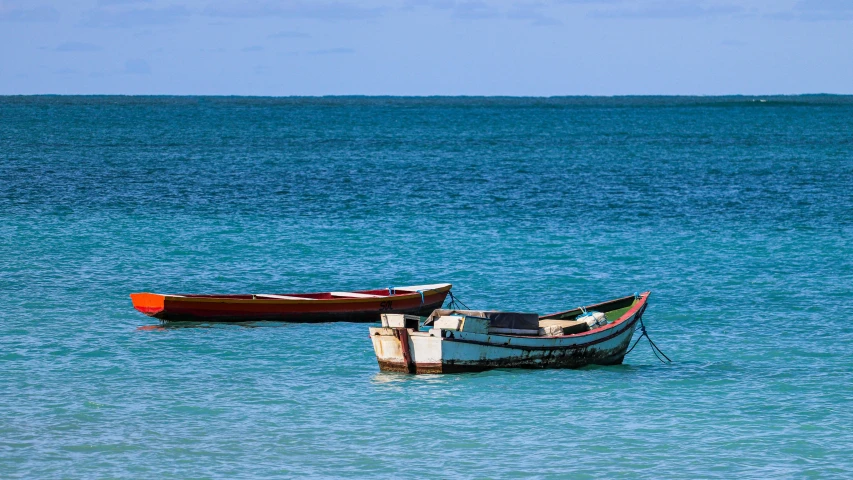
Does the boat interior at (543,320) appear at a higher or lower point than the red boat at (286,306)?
higher

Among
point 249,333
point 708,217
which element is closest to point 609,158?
point 708,217

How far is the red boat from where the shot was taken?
28.5 metres

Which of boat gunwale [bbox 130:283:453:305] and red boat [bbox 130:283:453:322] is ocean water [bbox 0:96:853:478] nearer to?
red boat [bbox 130:283:453:322]

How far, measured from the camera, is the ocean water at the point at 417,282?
60.2 feet

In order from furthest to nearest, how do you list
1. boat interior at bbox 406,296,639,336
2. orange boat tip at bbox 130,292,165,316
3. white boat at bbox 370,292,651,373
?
1. orange boat tip at bbox 130,292,165,316
2. boat interior at bbox 406,296,639,336
3. white boat at bbox 370,292,651,373

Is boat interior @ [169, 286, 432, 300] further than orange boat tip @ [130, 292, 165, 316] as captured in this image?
Yes

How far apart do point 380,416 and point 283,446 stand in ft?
8.01

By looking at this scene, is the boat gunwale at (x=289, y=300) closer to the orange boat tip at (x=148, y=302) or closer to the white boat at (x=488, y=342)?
the orange boat tip at (x=148, y=302)

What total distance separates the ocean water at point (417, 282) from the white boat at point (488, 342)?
34 cm

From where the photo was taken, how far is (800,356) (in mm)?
25188

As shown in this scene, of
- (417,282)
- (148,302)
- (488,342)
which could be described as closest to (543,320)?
(488,342)

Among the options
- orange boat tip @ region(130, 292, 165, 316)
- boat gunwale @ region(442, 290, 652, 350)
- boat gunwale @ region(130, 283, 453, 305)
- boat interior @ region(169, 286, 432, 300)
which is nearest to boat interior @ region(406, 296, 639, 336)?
boat gunwale @ region(442, 290, 652, 350)

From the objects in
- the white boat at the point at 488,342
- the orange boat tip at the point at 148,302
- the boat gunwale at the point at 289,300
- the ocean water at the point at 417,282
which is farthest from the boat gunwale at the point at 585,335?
the orange boat tip at the point at 148,302

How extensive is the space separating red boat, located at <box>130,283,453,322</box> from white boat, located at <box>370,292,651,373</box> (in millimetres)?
5455
